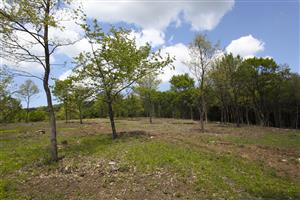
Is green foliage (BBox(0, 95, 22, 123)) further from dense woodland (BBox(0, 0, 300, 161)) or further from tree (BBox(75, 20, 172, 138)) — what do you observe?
tree (BBox(75, 20, 172, 138))

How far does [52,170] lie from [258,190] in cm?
948

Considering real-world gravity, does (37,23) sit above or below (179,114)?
above

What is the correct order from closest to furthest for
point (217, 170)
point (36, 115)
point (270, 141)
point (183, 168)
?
point (183, 168) < point (217, 170) < point (270, 141) < point (36, 115)

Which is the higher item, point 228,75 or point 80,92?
point 228,75

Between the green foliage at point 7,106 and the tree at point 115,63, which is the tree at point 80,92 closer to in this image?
the tree at point 115,63

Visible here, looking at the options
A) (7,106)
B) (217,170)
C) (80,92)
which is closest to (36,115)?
(7,106)

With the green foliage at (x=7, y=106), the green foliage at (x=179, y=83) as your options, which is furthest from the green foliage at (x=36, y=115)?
the green foliage at (x=179, y=83)

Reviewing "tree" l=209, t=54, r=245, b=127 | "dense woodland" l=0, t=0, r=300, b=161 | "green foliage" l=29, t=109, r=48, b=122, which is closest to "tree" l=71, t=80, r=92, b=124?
"dense woodland" l=0, t=0, r=300, b=161

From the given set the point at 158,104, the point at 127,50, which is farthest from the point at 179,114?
the point at 127,50

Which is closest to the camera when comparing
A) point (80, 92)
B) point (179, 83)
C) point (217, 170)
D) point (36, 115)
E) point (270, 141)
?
point (217, 170)

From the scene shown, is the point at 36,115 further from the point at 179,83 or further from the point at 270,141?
the point at 270,141

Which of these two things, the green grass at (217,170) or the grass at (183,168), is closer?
the grass at (183,168)

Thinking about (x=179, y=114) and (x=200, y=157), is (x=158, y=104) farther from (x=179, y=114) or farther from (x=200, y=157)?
(x=200, y=157)

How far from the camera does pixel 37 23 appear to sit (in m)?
11.7
